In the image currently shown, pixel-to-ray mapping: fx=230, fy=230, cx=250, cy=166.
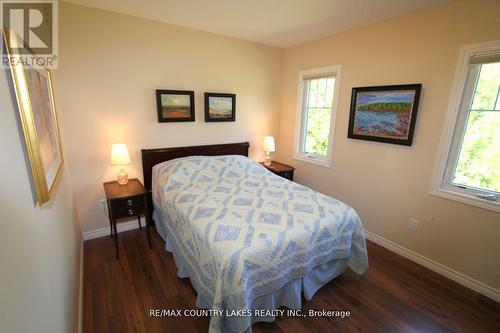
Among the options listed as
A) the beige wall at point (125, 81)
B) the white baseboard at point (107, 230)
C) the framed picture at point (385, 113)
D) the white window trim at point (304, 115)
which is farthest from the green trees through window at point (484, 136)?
the white baseboard at point (107, 230)

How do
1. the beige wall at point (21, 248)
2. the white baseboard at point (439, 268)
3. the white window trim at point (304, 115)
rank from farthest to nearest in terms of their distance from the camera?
the white window trim at point (304, 115) → the white baseboard at point (439, 268) → the beige wall at point (21, 248)

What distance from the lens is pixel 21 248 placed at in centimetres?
78

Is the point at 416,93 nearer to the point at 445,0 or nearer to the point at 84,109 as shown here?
the point at 445,0

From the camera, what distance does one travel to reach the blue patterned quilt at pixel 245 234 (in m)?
1.44

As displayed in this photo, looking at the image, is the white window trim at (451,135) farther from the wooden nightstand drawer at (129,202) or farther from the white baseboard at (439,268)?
the wooden nightstand drawer at (129,202)

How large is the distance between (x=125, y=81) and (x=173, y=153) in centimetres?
96

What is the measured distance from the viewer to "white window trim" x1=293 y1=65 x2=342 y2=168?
2.99 m

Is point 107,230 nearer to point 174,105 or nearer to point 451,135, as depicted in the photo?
point 174,105

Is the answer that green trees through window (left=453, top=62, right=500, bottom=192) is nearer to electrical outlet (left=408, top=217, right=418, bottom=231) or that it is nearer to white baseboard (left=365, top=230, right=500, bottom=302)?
electrical outlet (left=408, top=217, right=418, bottom=231)

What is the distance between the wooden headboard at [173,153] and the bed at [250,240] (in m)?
0.22

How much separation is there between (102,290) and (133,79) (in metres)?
2.13

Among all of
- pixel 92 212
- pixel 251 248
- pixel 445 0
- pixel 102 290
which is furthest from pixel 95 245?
pixel 445 0

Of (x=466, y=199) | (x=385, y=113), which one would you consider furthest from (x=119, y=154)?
(x=466, y=199)

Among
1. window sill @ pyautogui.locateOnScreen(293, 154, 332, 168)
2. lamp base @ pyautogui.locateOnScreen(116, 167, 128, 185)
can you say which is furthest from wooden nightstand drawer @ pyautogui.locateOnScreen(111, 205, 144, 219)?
window sill @ pyautogui.locateOnScreen(293, 154, 332, 168)
